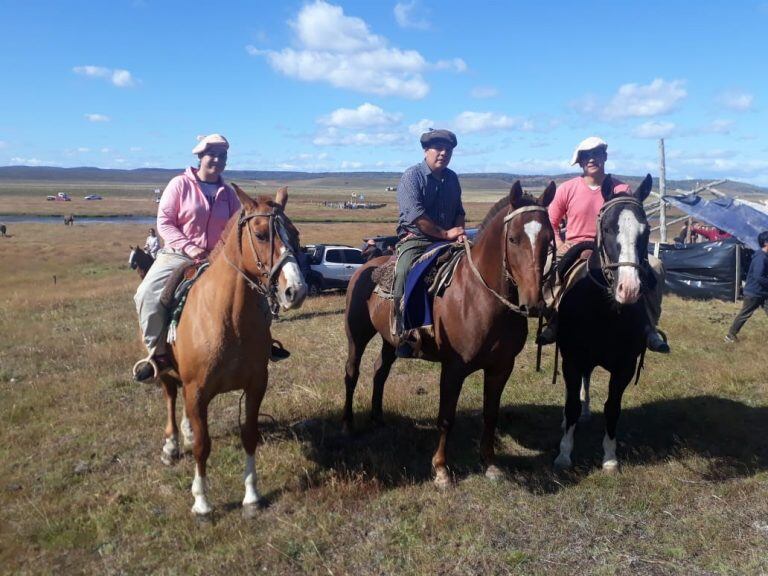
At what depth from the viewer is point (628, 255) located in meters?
4.65

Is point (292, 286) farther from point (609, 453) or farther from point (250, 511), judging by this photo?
point (609, 453)

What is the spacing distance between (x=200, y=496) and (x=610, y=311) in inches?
162

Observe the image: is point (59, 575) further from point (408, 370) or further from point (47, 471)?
point (408, 370)

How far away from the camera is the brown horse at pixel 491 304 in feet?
15.0

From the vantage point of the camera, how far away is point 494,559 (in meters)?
4.16

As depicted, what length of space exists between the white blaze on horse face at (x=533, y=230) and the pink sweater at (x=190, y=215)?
9.24 feet

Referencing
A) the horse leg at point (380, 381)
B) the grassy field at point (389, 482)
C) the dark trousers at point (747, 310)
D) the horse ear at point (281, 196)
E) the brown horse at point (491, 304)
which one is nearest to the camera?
the grassy field at point (389, 482)

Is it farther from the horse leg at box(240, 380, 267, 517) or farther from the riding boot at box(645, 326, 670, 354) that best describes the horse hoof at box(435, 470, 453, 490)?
the riding boot at box(645, 326, 670, 354)

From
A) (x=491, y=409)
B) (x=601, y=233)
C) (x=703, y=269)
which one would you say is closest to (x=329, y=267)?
(x=703, y=269)

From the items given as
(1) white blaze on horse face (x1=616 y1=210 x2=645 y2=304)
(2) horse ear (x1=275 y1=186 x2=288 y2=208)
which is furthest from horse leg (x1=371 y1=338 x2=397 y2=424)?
(1) white blaze on horse face (x1=616 y1=210 x2=645 y2=304)

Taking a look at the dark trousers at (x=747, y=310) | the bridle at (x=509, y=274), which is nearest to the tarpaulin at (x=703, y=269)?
the dark trousers at (x=747, y=310)

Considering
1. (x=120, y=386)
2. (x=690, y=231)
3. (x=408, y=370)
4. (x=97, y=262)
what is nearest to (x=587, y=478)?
(x=408, y=370)

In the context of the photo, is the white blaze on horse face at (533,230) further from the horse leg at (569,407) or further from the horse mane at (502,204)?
the horse leg at (569,407)

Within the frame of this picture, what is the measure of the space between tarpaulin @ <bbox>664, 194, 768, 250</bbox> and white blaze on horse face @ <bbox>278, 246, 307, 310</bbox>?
16.0 meters
